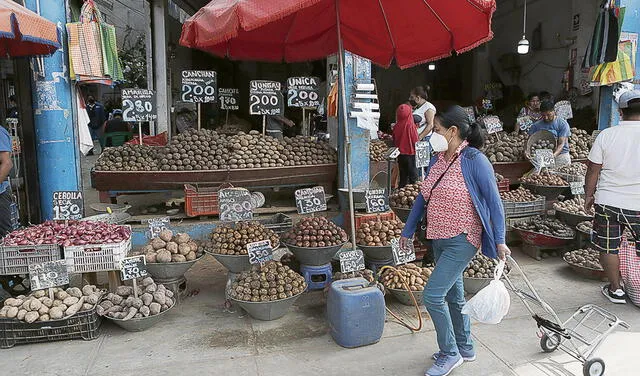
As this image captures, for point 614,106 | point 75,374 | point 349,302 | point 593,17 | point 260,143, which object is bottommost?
point 75,374

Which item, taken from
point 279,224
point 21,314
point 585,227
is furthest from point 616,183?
point 21,314

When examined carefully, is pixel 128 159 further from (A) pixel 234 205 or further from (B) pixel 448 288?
(B) pixel 448 288

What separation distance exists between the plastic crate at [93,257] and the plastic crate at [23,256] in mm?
132

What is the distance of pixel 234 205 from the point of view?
490 cm

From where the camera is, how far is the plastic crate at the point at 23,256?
4.35 meters

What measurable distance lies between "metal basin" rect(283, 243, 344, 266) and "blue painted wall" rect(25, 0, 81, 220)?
3010mm

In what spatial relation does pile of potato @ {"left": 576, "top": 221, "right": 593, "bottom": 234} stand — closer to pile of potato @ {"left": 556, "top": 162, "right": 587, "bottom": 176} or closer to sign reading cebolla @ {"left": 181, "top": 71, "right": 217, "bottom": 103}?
pile of potato @ {"left": 556, "top": 162, "right": 587, "bottom": 176}

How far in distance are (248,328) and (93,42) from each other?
4.01 metres

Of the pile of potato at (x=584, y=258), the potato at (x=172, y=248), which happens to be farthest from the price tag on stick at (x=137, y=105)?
the pile of potato at (x=584, y=258)

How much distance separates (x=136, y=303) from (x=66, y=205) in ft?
4.37

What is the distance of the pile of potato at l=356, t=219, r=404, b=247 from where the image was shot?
5.16 meters

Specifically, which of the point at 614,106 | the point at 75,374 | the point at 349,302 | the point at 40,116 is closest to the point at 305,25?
the point at 349,302

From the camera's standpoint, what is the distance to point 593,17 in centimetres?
1216

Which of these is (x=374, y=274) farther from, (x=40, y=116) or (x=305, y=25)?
(x=40, y=116)
